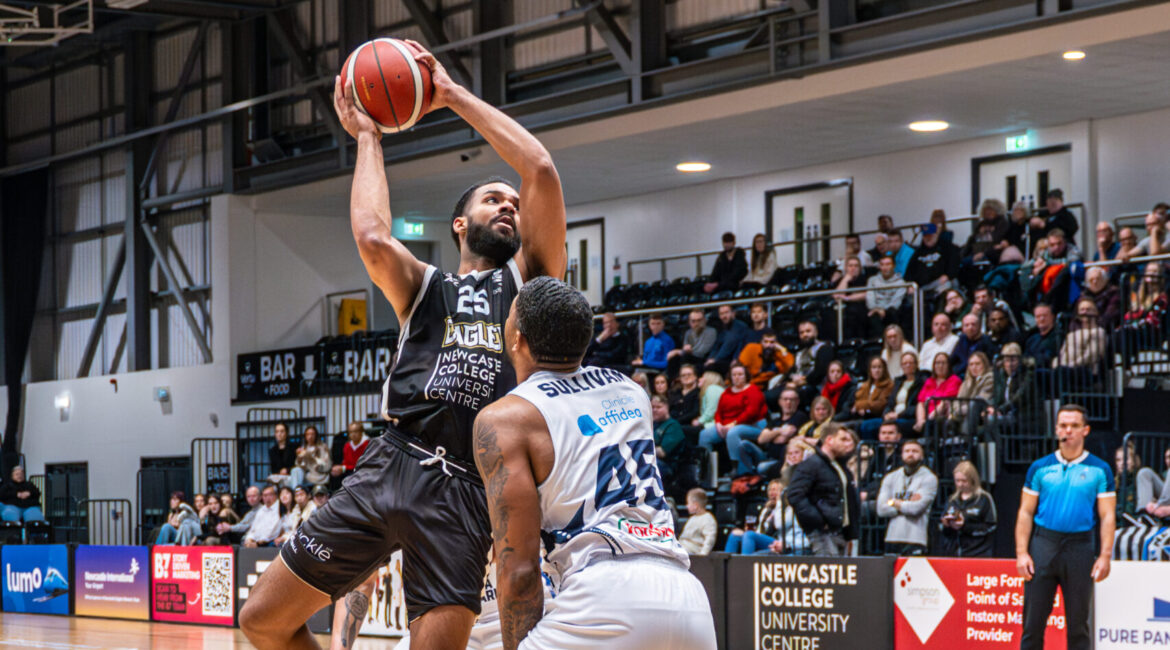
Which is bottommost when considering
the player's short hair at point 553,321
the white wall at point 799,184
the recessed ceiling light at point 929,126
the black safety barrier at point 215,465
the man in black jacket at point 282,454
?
the black safety barrier at point 215,465

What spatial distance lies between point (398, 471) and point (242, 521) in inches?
597

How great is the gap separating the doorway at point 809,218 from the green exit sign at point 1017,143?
2.51 m

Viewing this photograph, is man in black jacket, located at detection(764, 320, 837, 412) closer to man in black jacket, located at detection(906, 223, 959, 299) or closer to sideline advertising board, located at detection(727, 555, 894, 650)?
man in black jacket, located at detection(906, 223, 959, 299)

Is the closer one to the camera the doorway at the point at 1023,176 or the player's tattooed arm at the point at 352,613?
the player's tattooed arm at the point at 352,613

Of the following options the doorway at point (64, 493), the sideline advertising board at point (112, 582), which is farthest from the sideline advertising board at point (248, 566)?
the doorway at point (64, 493)

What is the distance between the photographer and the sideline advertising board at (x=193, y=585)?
659 inches

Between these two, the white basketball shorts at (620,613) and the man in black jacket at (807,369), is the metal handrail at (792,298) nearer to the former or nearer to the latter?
the man in black jacket at (807,369)

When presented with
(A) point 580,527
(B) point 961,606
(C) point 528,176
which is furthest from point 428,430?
(B) point 961,606

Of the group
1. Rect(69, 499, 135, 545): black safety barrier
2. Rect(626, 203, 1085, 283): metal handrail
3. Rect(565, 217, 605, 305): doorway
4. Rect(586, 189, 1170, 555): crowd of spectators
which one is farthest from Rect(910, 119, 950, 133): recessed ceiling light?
Rect(69, 499, 135, 545): black safety barrier

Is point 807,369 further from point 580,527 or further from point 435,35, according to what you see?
point 580,527

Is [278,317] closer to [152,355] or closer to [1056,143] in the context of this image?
[152,355]

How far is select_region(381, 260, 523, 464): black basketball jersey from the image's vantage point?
4844 millimetres

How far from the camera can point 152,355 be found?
26.8m

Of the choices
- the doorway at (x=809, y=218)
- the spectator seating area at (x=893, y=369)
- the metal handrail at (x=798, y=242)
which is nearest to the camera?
the spectator seating area at (x=893, y=369)
